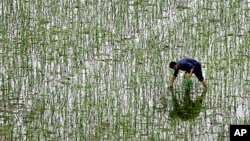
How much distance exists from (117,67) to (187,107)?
128cm

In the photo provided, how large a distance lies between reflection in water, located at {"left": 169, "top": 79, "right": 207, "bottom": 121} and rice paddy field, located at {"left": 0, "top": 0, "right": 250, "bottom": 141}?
0.17 ft

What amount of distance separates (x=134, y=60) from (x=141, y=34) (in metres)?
0.74

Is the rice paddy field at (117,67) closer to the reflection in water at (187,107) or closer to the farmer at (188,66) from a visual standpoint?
the reflection in water at (187,107)

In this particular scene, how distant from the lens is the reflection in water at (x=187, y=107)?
27.6 ft

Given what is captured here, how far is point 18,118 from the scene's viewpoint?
8383 millimetres

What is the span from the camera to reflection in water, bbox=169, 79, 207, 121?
841 centimetres

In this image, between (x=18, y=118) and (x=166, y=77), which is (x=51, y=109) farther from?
(x=166, y=77)

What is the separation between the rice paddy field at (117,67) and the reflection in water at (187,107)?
0.05m

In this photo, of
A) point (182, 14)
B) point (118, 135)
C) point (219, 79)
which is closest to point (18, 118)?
point (118, 135)

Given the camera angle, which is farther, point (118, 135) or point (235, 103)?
point (235, 103)

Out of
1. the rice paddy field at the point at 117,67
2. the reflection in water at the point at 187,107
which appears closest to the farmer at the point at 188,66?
the reflection in water at the point at 187,107

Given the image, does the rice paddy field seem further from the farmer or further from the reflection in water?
the farmer

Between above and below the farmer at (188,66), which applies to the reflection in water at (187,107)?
below

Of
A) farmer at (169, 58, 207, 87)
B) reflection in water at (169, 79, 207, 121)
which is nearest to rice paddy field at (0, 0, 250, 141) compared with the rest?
reflection in water at (169, 79, 207, 121)
